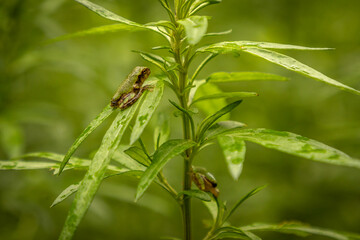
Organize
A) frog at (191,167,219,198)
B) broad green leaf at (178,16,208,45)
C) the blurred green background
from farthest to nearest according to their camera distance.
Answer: the blurred green background, frog at (191,167,219,198), broad green leaf at (178,16,208,45)

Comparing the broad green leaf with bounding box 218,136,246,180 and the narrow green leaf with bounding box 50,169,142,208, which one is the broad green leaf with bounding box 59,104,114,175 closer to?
the narrow green leaf with bounding box 50,169,142,208

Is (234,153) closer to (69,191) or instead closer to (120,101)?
(120,101)

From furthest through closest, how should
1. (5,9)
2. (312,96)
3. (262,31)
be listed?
(262,31) < (312,96) < (5,9)

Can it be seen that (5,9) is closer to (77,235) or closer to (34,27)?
(34,27)

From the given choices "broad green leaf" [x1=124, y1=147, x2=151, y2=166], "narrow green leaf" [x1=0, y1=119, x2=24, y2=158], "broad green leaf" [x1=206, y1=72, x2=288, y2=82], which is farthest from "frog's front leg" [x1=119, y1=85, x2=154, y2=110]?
"narrow green leaf" [x1=0, y1=119, x2=24, y2=158]

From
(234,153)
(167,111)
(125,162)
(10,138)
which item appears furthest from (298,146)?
Result: (167,111)

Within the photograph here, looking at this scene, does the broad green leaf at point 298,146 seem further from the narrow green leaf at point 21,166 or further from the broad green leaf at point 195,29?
the narrow green leaf at point 21,166

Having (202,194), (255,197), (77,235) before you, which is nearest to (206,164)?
(255,197)
